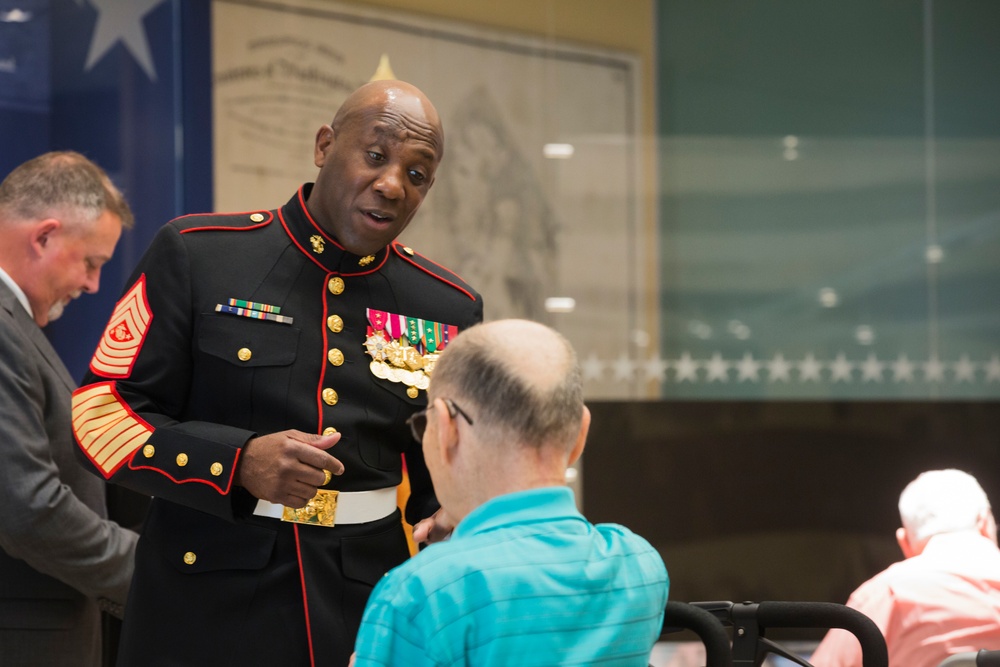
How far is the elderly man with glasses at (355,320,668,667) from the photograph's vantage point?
1.36 metres

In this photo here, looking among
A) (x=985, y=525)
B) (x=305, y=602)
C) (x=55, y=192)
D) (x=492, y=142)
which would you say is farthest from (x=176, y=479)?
(x=492, y=142)

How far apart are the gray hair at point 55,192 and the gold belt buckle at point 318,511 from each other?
54.2 inches

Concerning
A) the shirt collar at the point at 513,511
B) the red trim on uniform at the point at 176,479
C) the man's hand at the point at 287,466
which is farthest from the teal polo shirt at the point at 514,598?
the red trim on uniform at the point at 176,479

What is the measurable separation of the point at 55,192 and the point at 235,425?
51.8 inches

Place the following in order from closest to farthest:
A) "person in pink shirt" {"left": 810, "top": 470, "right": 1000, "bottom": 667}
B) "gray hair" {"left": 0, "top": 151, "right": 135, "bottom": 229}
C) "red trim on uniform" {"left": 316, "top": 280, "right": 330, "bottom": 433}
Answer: "red trim on uniform" {"left": 316, "top": 280, "right": 330, "bottom": 433} → "person in pink shirt" {"left": 810, "top": 470, "right": 1000, "bottom": 667} → "gray hair" {"left": 0, "top": 151, "right": 135, "bottom": 229}

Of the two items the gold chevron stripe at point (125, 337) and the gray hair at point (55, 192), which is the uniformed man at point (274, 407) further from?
the gray hair at point (55, 192)

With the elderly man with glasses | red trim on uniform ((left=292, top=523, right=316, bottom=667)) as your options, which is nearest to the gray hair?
red trim on uniform ((left=292, top=523, right=316, bottom=667))

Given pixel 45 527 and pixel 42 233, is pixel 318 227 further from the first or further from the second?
pixel 42 233

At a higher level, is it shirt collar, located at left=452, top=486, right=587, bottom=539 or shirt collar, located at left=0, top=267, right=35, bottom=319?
shirt collar, located at left=0, top=267, right=35, bottom=319

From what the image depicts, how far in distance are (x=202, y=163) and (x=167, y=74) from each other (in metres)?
0.38

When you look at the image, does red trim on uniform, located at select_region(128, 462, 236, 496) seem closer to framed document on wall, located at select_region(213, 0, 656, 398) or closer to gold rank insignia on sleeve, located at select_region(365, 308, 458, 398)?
gold rank insignia on sleeve, located at select_region(365, 308, 458, 398)

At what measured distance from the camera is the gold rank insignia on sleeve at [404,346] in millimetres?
2139

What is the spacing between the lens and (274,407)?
2.02 m

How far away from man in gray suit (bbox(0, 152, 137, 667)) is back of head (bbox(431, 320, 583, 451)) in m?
1.46
